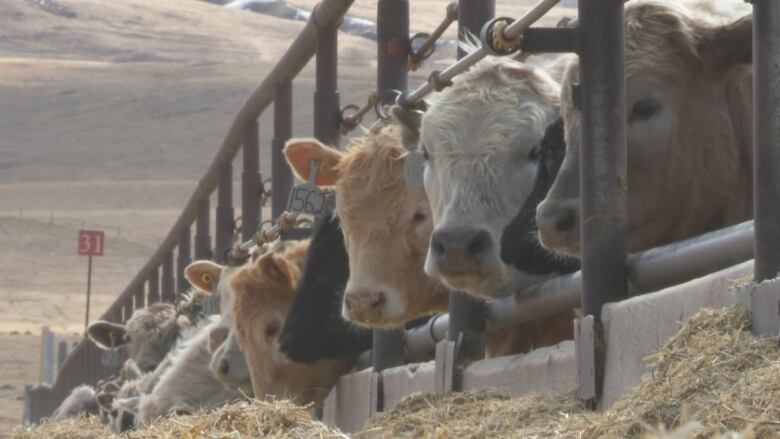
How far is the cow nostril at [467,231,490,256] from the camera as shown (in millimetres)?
6086

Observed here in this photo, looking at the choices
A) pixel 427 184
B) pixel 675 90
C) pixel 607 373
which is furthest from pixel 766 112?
pixel 427 184

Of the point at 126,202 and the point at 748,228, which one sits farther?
the point at 126,202

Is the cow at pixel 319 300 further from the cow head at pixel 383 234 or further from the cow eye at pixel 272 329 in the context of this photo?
the cow head at pixel 383 234

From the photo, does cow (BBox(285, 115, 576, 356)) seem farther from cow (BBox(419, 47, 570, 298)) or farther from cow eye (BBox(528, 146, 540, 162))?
cow eye (BBox(528, 146, 540, 162))

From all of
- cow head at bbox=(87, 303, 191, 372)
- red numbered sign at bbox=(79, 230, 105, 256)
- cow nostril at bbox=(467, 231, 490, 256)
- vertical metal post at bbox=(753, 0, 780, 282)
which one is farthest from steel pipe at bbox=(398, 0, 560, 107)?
red numbered sign at bbox=(79, 230, 105, 256)

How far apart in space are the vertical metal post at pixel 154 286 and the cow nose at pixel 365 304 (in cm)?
1610

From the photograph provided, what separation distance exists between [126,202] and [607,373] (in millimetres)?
63436

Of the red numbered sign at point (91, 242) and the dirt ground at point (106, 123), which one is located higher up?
the red numbered sign at point (91, 242)

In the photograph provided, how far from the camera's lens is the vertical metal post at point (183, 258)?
65.4 feet

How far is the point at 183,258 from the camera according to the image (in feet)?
65.4

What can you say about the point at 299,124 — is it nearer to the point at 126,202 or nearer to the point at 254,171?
the point at 126,202

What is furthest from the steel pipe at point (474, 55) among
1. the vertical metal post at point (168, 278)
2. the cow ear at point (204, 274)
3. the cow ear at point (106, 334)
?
the vertical metal post at point (168, 278)

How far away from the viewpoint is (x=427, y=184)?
264 inches

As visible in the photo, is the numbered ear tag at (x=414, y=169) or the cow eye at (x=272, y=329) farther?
the cow eye at (x=272, y=329)
